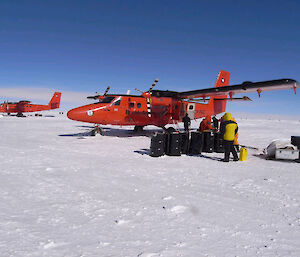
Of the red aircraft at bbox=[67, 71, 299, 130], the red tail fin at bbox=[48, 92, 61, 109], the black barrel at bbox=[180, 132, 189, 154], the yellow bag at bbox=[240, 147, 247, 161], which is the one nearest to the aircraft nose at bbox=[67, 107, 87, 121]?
the red aircraft at bbox=[67, 71, 299, 130]

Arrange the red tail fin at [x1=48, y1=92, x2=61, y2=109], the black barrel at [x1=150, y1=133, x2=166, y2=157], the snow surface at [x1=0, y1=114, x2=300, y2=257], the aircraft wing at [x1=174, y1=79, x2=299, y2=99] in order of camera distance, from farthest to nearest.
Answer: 1. the red tail fin at [x1=48, y1=92, x2=61, y2=109]
2. the aircraft wing at [x1=174, y1=79, x2=299, y2=99]
3. the black barrel at [x1=150, y1=133, x2=166, y2=157]
4. the snow surface at [x1=0, y1=114, x2=300, y2=257]

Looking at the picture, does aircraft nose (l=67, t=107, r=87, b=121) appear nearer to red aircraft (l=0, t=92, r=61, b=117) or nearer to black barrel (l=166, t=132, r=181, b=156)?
black barrel (l=166, t=132, r=181, b=156)

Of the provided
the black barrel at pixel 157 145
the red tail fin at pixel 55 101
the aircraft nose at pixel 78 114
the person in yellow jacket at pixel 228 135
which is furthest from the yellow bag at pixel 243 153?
the red tail fin at pixel 55 101

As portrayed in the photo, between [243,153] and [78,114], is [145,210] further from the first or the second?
[78,114]

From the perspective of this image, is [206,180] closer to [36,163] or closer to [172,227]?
[172,227]

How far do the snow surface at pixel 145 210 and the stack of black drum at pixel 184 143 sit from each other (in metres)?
1.85

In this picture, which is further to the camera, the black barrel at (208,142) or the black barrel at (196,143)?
the black barrel at (208,142)

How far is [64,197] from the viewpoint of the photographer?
14.5ft

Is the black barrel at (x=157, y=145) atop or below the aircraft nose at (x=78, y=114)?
below

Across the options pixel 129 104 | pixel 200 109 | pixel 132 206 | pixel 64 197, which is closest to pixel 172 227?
pixel 132 206

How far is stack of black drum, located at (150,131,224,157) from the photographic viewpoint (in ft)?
29.5

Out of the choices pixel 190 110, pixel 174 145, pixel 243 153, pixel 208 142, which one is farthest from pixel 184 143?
pixel 190 110

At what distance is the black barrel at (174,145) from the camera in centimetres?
929

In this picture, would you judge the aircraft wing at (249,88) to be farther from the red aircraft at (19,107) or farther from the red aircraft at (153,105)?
the red aircraft at (19,107)
